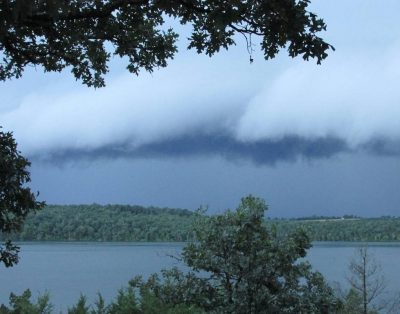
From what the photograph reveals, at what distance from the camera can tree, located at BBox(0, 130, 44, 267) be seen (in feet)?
25.1

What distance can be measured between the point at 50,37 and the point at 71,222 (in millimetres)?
160031

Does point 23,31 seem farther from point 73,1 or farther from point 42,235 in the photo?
point 42,235

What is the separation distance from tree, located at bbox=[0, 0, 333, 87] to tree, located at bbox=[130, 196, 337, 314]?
5.62 m

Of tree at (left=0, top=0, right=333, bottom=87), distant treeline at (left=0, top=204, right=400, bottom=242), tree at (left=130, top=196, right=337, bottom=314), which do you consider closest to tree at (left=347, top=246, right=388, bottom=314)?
tree at (left=130, top=196, right=337, bottom=314)

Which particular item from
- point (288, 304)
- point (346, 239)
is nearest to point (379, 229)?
point (346, 239)

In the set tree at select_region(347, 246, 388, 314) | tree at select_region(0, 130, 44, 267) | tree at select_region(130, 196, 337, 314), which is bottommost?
tree at select_region(347, 246, 388, 314)

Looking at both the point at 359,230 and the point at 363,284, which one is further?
the point at 359,230

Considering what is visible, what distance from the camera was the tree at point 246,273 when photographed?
12.6 metres

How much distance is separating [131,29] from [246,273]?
6.79 m

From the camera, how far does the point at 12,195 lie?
7.80m

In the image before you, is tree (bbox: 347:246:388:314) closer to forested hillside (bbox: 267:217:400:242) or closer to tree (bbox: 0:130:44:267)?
tree (bbox: 0:130:44:267)

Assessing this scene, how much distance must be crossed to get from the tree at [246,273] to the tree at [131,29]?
562 centimetres

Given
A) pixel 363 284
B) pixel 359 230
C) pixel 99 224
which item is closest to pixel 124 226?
pixel 99 224

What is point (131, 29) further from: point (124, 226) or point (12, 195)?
point (124, 226)
